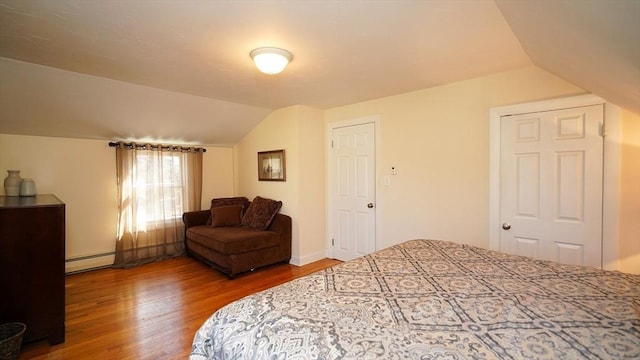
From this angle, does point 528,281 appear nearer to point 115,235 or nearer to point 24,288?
point 24,288

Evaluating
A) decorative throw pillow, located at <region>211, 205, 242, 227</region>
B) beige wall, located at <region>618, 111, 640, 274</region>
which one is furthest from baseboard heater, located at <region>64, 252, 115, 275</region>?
beige wall, located at <region>618, 111, 640, 274</region>

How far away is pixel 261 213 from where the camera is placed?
4.17 meters

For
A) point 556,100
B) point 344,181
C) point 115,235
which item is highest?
point 556,100

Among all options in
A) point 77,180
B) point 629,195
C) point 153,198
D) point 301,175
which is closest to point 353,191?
point 301,175

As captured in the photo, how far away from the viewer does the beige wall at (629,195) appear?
2.13 metres

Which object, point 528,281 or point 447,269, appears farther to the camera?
point 447,269

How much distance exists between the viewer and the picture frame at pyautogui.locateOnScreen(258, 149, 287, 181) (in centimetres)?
418

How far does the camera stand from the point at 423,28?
188 centimetres

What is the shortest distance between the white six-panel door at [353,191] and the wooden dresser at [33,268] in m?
3.05

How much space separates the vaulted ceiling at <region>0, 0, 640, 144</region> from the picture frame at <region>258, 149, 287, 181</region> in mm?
1131

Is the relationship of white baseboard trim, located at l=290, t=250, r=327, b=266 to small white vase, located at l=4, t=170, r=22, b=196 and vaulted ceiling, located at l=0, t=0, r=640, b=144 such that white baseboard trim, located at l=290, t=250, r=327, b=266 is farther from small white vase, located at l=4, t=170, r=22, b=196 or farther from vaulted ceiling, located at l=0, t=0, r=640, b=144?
small white vase, located at l=4, t=170, r=22, b=196

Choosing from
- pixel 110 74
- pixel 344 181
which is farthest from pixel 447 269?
pixel 110 74

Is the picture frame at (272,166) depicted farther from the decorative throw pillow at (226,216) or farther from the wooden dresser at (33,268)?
the wooden dresser at (33,268)

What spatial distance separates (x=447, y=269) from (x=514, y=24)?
5.09 ft
